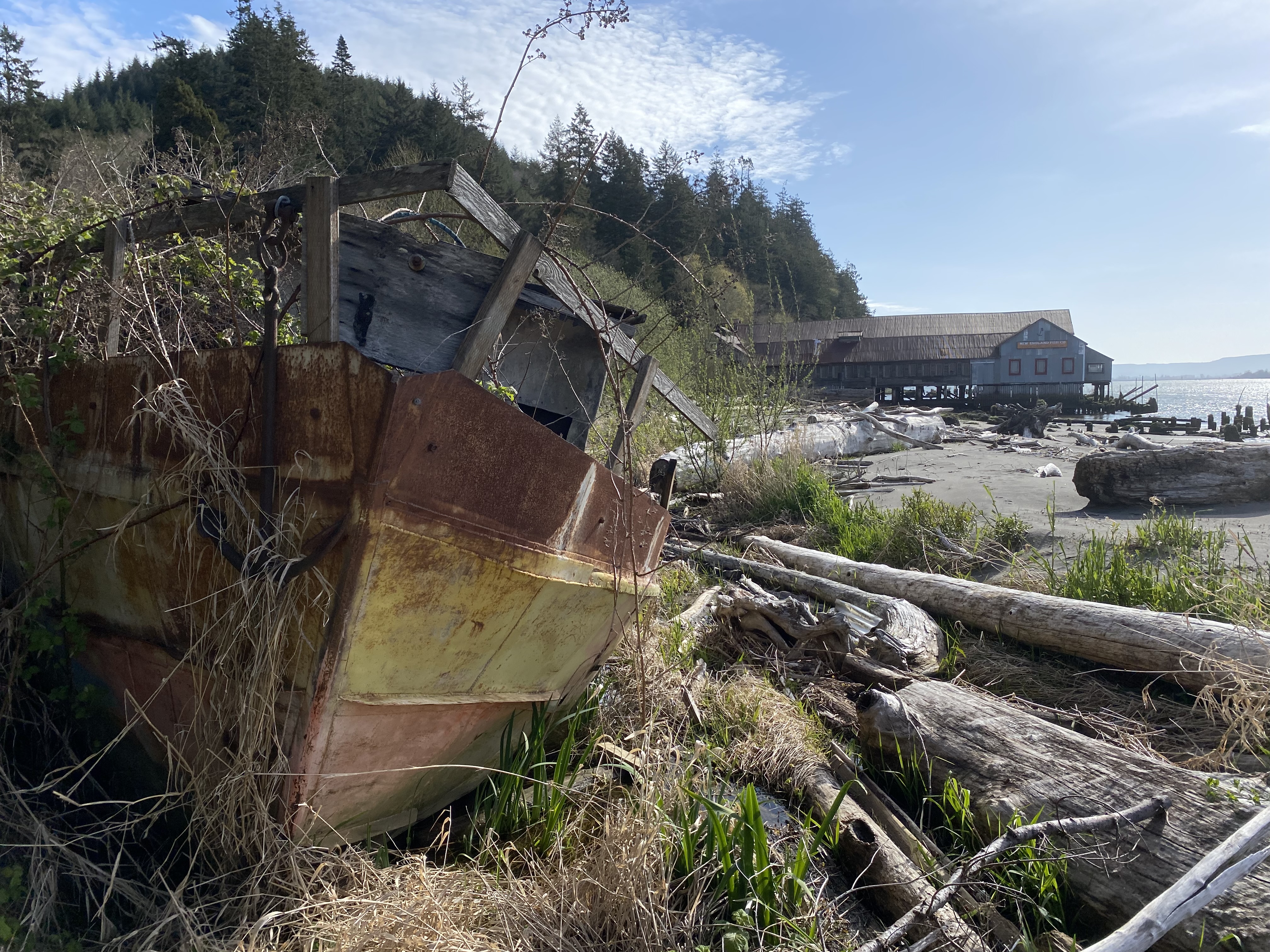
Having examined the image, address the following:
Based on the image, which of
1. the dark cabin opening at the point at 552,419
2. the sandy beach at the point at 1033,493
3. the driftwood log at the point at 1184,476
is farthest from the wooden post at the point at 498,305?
the driftwood log at the point at 1184,476

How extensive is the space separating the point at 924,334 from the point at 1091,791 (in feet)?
142

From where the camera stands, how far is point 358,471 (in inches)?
89.5

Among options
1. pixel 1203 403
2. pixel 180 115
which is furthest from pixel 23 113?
pixel 1203 403

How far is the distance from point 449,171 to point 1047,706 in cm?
423

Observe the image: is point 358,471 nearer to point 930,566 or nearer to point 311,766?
point 311,766

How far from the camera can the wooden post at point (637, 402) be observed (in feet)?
12.1

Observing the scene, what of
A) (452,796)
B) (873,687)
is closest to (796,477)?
(873,687)

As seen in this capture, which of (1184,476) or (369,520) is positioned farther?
(1184,476)

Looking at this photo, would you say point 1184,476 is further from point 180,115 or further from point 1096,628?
point 180,115

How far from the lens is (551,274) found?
3.01 m

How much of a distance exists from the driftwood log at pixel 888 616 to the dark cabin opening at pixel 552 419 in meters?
1.99

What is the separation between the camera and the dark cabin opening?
4.29 meters

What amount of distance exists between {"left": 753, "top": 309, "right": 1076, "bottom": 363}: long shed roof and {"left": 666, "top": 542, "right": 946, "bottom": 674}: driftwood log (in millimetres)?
35184

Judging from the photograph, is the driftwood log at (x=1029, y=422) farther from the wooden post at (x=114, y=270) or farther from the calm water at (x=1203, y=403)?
the wooden post at (x=114, y=270)
